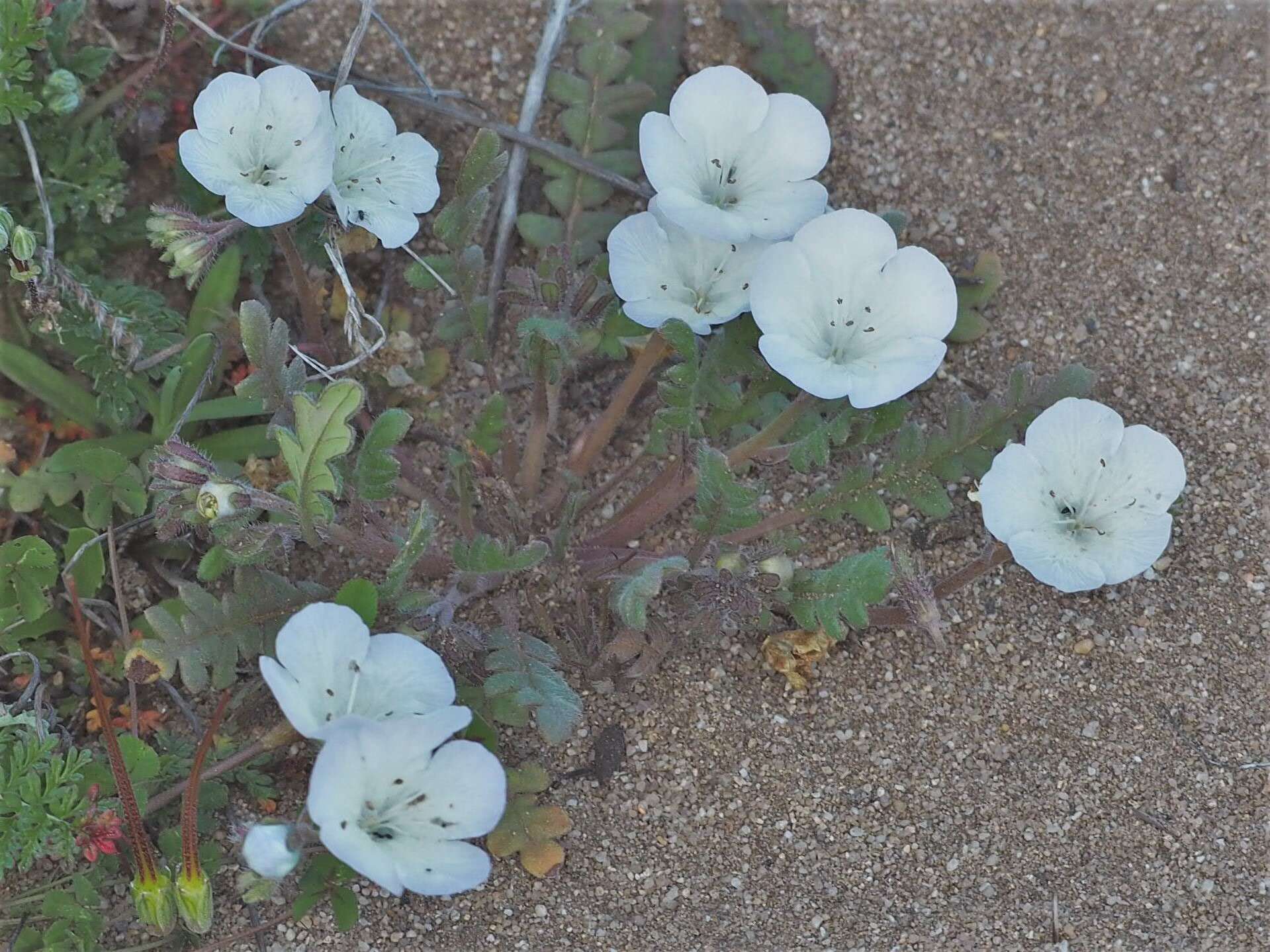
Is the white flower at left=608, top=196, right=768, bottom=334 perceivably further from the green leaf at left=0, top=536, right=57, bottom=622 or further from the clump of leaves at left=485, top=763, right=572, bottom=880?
the green leaf at left=0, top=536, right=57, bottom=622

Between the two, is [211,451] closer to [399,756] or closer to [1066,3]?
[399,756]

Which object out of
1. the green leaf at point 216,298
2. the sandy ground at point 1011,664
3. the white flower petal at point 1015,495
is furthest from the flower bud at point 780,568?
the green leaf at point 216,298

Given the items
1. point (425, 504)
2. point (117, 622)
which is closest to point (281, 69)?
point (425, 504)

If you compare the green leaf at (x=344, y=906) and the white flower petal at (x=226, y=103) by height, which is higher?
the white flower petal at (x=226, y=103)

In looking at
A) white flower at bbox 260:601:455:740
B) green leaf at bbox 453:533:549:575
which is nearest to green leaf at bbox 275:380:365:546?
white flower at bbox 260:601:455:740

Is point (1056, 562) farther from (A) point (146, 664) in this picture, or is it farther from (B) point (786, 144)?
(A) point (146, 664)

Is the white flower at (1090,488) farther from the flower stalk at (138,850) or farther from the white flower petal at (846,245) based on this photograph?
the flower stalk at (138,850)
